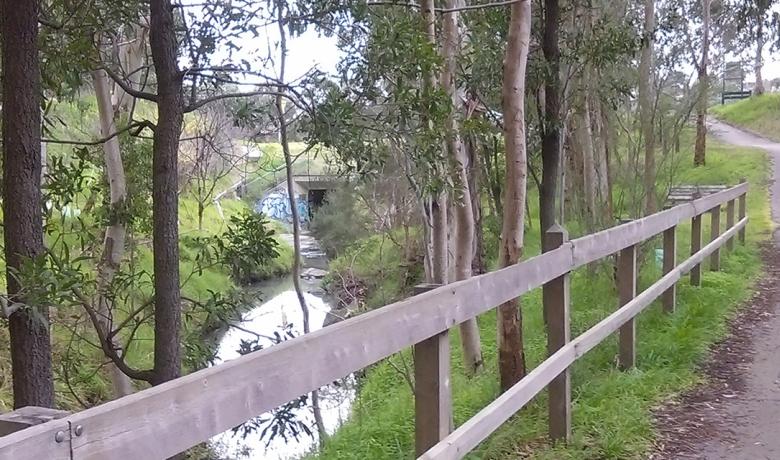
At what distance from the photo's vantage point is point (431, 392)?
9.12 feet

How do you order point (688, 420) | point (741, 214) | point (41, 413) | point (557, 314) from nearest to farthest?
point (41, 413) < point (557, 314) < point (688, 420) < point (741, 214)

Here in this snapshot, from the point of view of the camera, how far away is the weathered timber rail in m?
1.59

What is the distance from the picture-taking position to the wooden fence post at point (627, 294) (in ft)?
18.2

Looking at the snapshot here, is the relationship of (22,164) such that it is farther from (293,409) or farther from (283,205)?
(283,205)

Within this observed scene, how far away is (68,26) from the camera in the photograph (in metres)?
5.47

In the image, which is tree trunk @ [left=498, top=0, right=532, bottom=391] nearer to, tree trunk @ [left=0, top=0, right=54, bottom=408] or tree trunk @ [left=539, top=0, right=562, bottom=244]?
tree trunk @ [left=539, top=0, right=562, bottom=244]

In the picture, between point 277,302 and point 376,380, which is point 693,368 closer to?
point 376,380

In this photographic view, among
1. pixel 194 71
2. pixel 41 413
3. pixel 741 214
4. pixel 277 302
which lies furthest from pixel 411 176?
pixel 277 302

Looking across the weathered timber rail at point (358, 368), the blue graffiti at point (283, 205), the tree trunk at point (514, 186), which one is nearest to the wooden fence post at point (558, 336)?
the weathered timber rail at point (358, 368)

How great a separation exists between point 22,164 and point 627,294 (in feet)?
13.3

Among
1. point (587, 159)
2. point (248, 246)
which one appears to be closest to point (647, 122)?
point (587, 159)

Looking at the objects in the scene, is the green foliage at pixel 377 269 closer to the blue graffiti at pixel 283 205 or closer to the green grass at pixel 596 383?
the blue graffiti at pixel 283 205

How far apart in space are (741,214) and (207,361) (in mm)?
9281

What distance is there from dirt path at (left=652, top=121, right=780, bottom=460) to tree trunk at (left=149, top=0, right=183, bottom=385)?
3.15 m
